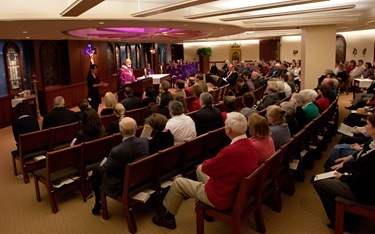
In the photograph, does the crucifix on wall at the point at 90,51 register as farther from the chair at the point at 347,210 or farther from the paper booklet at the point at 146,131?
the chair at the point at 347,210

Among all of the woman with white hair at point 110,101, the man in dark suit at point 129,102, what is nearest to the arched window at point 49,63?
the man in dark suit at point 129,102

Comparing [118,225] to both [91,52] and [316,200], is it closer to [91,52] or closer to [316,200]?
[316,200]

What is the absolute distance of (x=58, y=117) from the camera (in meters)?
5.06

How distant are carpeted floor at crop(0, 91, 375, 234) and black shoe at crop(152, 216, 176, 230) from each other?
44mm

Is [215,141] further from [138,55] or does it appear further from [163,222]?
[138,55]

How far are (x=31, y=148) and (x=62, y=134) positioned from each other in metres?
0.48

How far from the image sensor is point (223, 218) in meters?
2.81

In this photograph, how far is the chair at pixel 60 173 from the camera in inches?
140

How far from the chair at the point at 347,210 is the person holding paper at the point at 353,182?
1.4 inches

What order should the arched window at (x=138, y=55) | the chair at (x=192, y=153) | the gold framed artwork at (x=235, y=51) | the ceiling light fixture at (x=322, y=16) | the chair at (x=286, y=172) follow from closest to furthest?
the chair at (x=286, y=172) → the chair at (x=192, y=153) → the ceiling light fixture at (x=322, y=16) → the arched window at (x=138, y=55) → the gold framed artwork at (x=235, y=51)

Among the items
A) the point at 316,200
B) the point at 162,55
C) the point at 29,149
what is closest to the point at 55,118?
the point at 29,149

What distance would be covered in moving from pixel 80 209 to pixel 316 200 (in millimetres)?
2664

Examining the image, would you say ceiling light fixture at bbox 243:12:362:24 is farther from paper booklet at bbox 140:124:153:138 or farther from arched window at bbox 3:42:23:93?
arched window at bbox 3:42:23:93

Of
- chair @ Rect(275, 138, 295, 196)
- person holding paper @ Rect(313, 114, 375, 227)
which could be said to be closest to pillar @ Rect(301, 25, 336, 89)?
chair @ Rect(275, 138, 295, 196)
